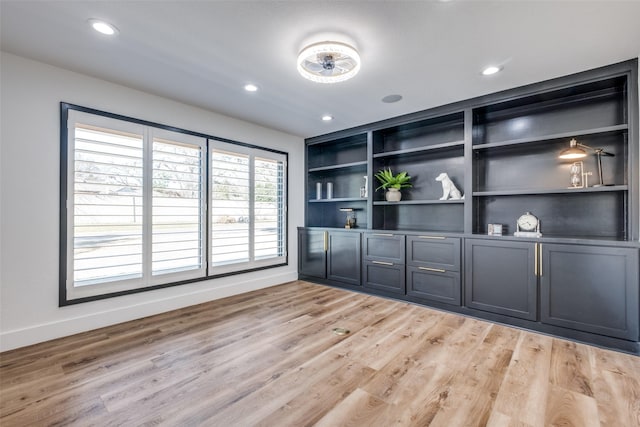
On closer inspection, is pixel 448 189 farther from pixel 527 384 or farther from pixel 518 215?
pixel 527 384

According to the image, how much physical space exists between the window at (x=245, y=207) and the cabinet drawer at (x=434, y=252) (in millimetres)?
2087

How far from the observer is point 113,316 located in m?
2.96

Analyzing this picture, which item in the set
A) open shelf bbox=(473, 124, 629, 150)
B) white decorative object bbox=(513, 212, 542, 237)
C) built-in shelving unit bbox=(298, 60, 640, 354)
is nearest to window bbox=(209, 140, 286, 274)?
built-in shelving unit bbox=(298, 60, 640, 354)

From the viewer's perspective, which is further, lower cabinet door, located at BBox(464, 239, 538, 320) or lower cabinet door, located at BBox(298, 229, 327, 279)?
lower cabinet door, located at BBox(298, 229, 327, 279)

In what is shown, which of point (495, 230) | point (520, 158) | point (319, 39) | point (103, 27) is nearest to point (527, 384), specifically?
point (495, 230)

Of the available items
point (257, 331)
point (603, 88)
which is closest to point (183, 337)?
point (257, 331)

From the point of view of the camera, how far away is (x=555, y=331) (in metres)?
2.73

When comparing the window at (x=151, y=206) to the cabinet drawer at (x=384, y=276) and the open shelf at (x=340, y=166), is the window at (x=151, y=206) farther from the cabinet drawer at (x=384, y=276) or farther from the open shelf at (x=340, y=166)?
the cabinet drawer at (x=384, y=276)

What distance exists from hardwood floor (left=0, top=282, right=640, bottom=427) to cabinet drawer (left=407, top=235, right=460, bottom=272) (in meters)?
0.67

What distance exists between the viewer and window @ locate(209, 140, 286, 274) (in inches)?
151

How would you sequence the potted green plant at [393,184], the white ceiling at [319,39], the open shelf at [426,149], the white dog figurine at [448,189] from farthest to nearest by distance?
1. the potted green plant at [393,184]
2. the white dog figurine at [448,189]
3. the open shelf at [426,149]
4. the white ceiling at [319,39]

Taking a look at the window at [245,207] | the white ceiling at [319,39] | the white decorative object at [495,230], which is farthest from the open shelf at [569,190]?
the window at [245,207]

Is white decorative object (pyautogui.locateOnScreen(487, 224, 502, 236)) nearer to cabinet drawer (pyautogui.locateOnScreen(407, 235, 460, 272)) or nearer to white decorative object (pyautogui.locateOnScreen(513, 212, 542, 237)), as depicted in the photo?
white decorative object (pyautogui.locateOnScreen(513, 212, 542, 237))

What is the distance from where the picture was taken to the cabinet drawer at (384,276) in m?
3.80
